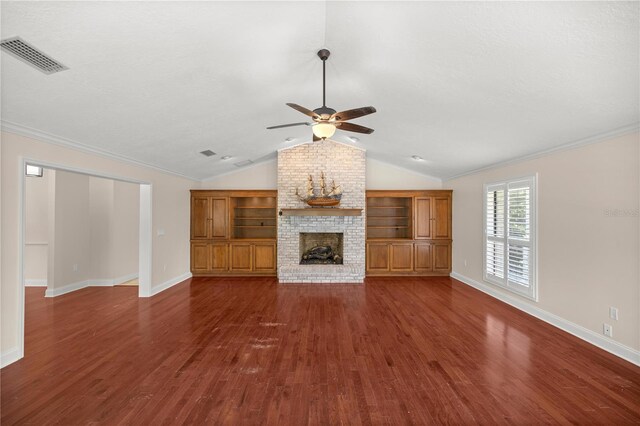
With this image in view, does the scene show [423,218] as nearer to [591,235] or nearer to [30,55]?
[591,235]

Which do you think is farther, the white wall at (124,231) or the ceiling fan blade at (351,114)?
the white wall at (124,231)

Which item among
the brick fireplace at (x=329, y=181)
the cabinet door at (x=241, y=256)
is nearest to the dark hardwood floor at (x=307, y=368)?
the brick fireplace at (x=329, y=181)

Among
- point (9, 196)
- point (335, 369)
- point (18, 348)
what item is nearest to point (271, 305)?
point (335, 369)

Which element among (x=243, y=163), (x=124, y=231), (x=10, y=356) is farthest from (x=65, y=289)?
(x=243, y=163)

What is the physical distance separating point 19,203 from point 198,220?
13.4 feet

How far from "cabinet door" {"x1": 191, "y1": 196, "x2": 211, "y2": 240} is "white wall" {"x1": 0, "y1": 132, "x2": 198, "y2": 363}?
1.07m

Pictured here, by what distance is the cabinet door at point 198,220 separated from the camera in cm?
693

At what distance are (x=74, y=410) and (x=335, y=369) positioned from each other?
216 cm

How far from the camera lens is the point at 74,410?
2111 millimetres

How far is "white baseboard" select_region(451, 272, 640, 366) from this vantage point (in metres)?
2.84

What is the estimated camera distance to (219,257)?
692 cm

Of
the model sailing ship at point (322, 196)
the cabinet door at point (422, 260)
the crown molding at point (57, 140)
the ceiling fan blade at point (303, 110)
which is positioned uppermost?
the ceiling fan blade at point (303, 110)

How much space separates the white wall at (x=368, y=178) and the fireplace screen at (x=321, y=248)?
5.32 ft

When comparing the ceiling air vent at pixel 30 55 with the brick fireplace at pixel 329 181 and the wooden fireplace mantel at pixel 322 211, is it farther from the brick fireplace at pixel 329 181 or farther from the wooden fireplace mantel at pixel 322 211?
the brick fireplace at pixel 329 181
